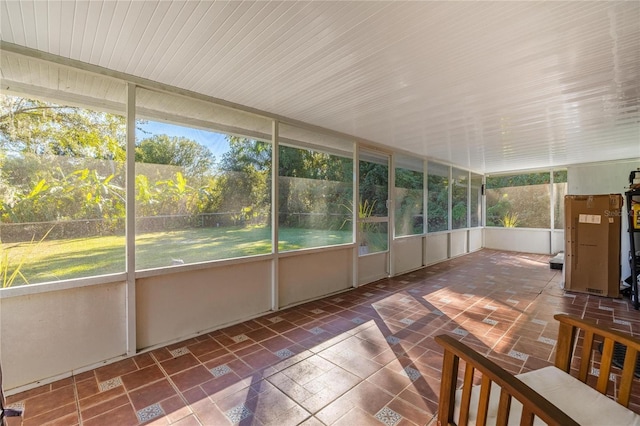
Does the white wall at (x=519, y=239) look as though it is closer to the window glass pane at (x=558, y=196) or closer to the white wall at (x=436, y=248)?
the window glass pane at (x=558, y=196)

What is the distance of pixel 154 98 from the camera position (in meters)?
2.74

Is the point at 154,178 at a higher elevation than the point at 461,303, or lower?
higher

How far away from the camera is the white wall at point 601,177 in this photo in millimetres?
6473

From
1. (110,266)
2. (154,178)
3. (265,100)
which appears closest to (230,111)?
(265,100)

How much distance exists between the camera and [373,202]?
5.09 metres

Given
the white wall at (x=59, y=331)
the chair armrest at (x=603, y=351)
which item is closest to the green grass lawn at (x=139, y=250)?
the white wall at (x=59, y=331)

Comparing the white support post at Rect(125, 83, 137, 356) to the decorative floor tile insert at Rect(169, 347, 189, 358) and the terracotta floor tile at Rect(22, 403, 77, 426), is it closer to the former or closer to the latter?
the decorative floor tile insert at Rect(169, 347, 189, 358)

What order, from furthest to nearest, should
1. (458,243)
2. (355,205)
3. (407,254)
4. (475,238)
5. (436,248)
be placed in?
1. (475,238)
2. (458,243)
3. (436,248)
4. (407,254)
5. (355,205)

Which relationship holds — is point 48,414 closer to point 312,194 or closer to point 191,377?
point 191,377

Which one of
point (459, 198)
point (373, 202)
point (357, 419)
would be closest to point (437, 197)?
point (459, 198)

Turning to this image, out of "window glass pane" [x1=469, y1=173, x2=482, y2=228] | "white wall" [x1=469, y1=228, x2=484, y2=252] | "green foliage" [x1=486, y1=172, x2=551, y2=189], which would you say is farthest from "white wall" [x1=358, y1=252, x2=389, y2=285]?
"green foliage" [x1=486, y1=172, x2=551, y2=189]

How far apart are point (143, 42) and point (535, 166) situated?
9.30 meters

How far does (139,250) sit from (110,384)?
1075 millimetres

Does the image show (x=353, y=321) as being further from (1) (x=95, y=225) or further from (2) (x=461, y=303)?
(1) (x=95, y=225)
